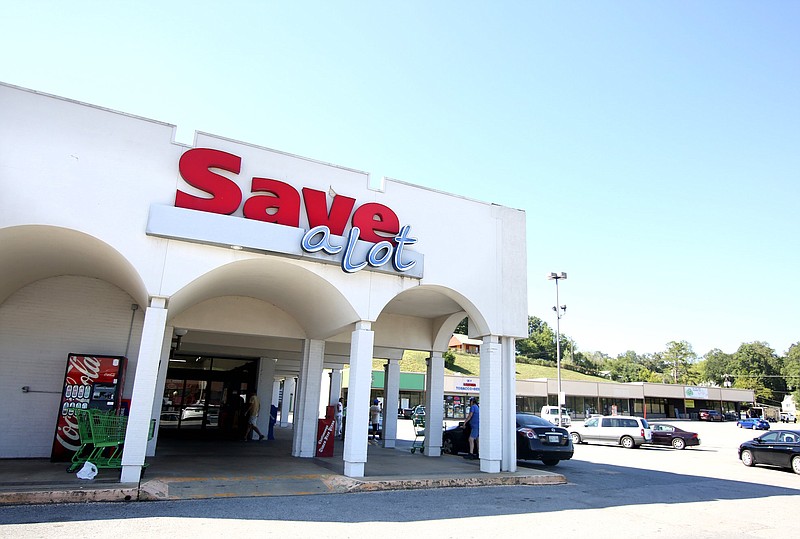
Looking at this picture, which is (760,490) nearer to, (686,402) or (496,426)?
(496,426)

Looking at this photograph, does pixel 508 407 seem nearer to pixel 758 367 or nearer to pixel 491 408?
pixel 491 408

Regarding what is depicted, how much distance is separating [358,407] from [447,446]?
26.9 feet

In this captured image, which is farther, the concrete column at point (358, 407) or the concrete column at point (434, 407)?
the concrete column at point (434, 407)

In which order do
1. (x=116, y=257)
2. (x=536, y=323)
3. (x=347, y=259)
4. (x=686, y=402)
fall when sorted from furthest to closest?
(x=536, y=323) → (x=686, y=402) → (x=347, y=259) → (x=116, y=257)

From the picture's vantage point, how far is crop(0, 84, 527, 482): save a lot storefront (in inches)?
346

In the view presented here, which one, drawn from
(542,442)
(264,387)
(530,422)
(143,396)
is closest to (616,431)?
(530,422)

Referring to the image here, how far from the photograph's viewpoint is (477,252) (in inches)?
485

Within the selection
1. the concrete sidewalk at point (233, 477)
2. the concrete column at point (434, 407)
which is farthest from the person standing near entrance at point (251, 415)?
the concrete column at point (434, 407)

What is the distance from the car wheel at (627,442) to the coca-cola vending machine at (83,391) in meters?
22.6

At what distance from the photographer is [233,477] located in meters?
9.91

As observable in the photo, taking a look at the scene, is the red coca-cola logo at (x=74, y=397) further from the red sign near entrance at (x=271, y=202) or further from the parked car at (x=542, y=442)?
the parked car at (x=542, y=442)

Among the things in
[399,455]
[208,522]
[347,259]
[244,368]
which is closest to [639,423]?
[399,455]

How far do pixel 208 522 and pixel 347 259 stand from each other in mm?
5241

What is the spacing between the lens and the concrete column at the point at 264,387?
66.2 feet
